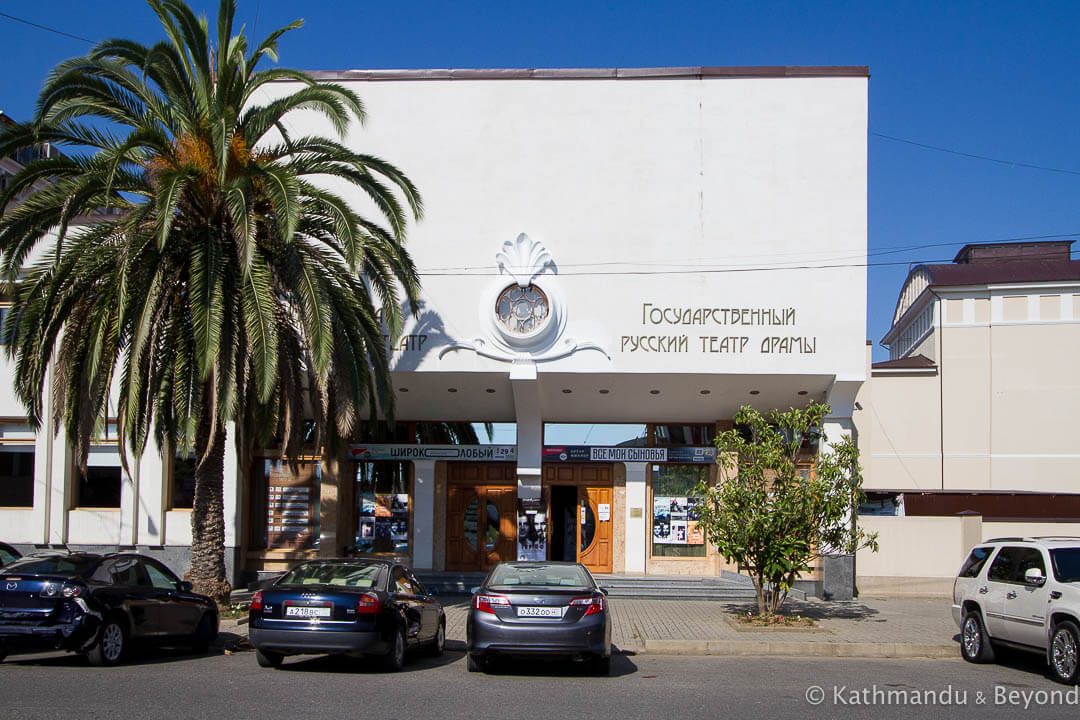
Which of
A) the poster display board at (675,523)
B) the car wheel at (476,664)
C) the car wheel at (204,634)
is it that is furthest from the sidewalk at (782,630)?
the car wheel at (476,664)

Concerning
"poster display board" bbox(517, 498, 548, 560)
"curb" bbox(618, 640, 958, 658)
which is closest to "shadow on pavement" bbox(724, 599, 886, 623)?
"curb" bbox(618, 640, 958, 658)

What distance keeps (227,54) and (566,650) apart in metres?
11.5

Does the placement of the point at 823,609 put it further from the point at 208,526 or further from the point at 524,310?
the point at 208,526

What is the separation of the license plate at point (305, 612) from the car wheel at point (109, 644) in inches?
88.8

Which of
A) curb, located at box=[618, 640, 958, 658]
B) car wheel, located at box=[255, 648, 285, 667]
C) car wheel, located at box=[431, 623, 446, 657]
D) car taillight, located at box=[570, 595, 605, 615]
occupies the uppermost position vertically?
car taillight, located at box=[570, 595, 605, 615]

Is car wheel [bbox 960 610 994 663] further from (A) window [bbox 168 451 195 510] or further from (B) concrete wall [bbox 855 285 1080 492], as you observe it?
(A) window [bbox 168 451 195 510]

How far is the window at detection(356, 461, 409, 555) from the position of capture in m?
26.5

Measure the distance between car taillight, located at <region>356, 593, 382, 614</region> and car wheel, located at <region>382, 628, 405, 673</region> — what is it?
0.64m

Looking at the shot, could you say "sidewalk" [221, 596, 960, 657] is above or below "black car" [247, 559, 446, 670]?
below

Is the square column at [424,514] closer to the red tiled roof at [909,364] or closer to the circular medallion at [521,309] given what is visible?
the circular medallion at [521,309]

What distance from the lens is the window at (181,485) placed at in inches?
957

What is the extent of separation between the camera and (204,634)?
14.8 metres

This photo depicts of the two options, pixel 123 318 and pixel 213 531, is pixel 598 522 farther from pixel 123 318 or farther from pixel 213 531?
pixel 123 318

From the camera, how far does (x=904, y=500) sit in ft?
92.1
